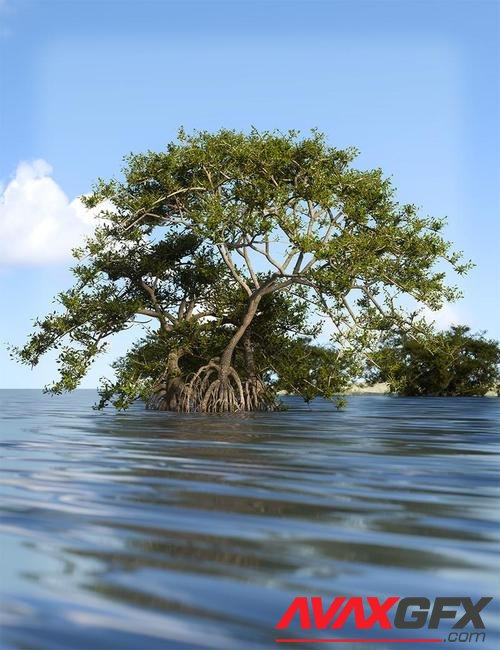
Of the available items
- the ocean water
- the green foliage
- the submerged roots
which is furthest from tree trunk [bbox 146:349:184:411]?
the green foliage

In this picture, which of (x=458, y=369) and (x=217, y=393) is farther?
(x=458, y=369)

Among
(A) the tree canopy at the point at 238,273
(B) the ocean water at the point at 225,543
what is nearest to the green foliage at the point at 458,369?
(A) the tree canopy at the point at 238,273

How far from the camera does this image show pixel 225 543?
16.8 feet

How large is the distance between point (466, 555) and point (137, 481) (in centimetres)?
382

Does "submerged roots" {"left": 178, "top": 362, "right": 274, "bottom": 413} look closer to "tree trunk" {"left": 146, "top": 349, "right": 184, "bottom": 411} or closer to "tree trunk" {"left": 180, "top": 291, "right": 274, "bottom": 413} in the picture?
"tree trunk" {"left": 180, "top": 291, "right": 274, "bottom": 413}

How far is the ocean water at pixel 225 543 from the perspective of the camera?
3.60 m

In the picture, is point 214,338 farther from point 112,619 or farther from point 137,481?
point 112,619

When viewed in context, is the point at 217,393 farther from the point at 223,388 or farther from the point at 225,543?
the point at 225,543

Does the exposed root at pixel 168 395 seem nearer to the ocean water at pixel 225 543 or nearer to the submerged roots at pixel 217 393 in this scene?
the submerged roots at pixel 217 393

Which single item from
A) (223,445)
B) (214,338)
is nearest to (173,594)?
(223,445)

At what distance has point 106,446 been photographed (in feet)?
39.9

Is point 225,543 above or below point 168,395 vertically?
below

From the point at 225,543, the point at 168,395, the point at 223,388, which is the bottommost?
the point at 225,543

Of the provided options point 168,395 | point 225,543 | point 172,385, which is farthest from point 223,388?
point 225,543
